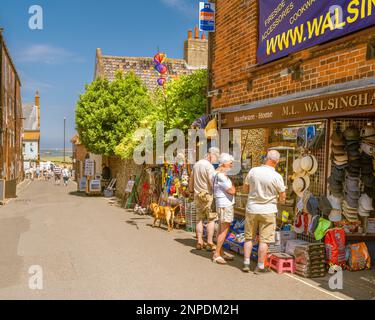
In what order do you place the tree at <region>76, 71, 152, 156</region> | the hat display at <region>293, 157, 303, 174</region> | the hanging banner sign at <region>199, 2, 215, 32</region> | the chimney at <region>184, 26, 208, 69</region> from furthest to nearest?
the chimney at <region>184, 26, 208, 69</region> → the tree at <region>76, 71, 152, 156</region> → the hanging banner sign at <region>199, 2, 215, 32</region> → the hat display at <region>293, 157, 303, 174</region>

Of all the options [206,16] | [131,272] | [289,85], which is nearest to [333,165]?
[289,85]

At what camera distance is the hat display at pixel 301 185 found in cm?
764

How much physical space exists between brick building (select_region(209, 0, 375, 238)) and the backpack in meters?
0.85

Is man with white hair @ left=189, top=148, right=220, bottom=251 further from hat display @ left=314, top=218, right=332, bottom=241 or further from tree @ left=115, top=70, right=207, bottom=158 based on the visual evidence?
tree @ left=115, top=70, right=207, bottom=158

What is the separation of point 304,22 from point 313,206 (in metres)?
3.21

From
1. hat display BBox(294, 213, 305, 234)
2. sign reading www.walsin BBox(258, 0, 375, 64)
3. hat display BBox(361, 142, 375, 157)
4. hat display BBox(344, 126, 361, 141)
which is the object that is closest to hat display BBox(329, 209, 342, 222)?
hat display BBox(294, 213, 305, 234)

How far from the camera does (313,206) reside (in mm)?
7098

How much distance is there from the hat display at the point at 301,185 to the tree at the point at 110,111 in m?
14.3

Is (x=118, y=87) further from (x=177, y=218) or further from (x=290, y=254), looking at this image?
(x=290, y=254)

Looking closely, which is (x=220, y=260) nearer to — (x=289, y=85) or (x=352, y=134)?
(x=352, y=134)

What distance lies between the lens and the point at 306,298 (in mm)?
5270

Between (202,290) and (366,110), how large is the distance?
10.9 feet

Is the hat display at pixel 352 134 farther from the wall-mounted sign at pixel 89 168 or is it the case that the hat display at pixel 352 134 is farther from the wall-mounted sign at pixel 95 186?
the wall-mounted sign at pixel 89 168

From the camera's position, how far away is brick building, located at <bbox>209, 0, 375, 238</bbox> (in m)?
6.12
